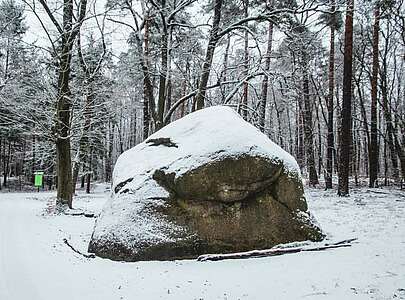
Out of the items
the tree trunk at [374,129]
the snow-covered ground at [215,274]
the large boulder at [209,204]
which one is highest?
the tree trunk at [374,129]

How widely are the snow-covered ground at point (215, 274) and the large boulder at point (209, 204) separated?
1.50 ft

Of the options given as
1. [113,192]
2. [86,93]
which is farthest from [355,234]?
[86,93]

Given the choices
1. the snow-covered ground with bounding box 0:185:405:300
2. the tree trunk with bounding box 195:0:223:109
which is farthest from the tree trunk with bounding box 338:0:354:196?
the snow-covered ground with bounding box 0:185:405:300

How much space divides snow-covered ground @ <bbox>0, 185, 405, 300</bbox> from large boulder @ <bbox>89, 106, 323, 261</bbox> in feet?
1.50

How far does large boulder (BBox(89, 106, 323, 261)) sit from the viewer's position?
6.82m

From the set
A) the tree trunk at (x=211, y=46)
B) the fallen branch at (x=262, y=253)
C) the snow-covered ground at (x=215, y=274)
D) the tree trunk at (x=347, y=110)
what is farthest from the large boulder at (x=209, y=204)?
the tree trunk at (x=347, y=110)

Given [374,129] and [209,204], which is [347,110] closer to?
[374,129]

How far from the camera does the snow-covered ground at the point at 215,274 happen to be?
4.71m

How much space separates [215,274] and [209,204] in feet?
5.66

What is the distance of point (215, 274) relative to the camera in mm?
5688

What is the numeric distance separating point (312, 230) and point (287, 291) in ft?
9.71

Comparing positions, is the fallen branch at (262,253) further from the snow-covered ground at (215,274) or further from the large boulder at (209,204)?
the large boulder at (209,204)

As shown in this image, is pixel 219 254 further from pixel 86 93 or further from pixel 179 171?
pixel 86 93

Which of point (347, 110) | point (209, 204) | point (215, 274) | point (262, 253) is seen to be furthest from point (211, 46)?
point (215, 274)
